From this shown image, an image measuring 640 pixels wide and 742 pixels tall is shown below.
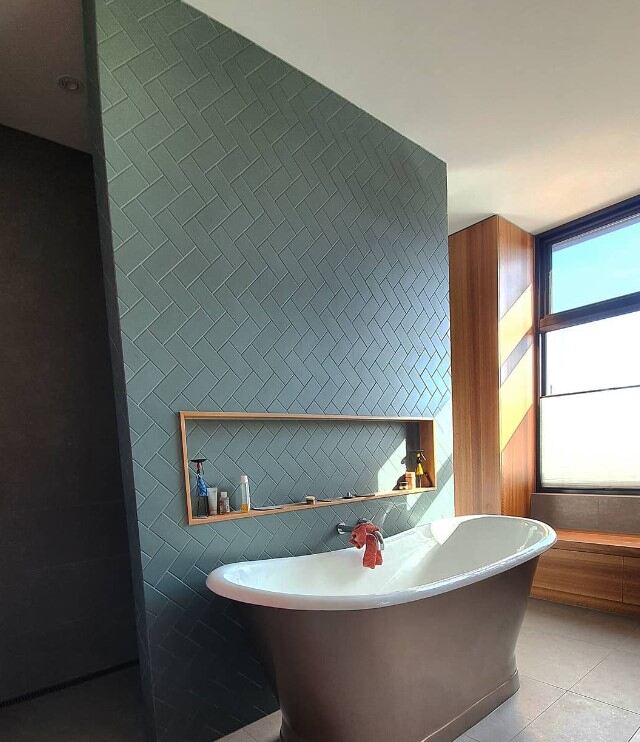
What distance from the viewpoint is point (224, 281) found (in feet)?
6.26

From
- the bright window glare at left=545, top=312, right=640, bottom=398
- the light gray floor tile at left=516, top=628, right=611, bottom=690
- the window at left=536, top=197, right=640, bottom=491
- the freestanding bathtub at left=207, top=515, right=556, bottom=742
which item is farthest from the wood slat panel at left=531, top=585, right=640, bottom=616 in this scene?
the bright window glare at left=545, top=312, right=640, bottom=398

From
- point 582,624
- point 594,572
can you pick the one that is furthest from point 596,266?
point 582,624

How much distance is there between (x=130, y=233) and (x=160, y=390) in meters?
0.59

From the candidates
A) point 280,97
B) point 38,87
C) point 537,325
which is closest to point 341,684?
point 280,97

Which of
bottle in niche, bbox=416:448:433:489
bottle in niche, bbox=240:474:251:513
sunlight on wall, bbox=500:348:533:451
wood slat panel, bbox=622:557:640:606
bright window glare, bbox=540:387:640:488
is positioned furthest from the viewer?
sunlight on wall, bbox=500:348:533:451

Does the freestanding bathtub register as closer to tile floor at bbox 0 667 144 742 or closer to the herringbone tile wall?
the herringbone tile wall

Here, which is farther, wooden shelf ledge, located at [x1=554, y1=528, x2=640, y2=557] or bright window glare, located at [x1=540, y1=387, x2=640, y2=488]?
bright window glare, located at [x1=540, y1=387, x2=640, y2=488]

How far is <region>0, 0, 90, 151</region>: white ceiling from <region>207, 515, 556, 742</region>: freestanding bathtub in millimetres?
2221

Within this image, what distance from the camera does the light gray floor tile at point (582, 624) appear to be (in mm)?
2520

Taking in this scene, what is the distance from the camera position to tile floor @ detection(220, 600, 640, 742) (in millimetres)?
1729

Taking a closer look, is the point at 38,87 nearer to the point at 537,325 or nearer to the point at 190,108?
the point at 190,108

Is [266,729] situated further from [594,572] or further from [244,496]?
[594,572]

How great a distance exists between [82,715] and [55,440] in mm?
1215

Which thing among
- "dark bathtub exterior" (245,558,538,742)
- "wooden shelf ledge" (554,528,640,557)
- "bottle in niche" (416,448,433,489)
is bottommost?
"wooden shelf ledge" (554,528,640,557)
